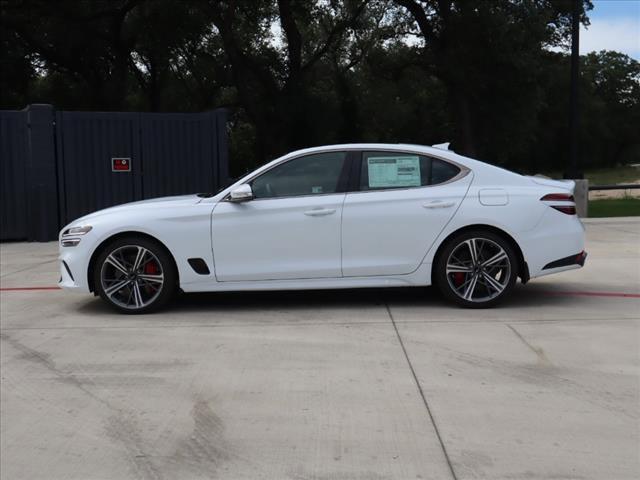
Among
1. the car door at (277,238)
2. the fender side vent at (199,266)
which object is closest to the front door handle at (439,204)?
the car door at (277,238)

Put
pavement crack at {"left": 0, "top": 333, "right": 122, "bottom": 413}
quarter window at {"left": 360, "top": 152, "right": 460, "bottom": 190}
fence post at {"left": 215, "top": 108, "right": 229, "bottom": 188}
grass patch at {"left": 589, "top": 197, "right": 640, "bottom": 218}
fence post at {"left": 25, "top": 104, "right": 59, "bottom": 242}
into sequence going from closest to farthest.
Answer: pavement crack at {"left": 0, "top": 333, "right": 122, "bottom": 413} → quarter window at {"left": 360, "top": 152, "right": 460, "bottom": 190} → fence post at {"left": 25, "top": 104, "right": 59, "bottom": 242} → fence post at {"left": 215, "top": 108, "right": 229, "bottom": 188} → grass patch at {"left": 589, "top": 197, "right": 640, "bottom": 218}

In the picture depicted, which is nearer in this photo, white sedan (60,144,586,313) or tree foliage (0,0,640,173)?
white sedan (60,144,586,313)

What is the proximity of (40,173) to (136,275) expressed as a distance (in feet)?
23.5

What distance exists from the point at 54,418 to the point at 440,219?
380 centimetres

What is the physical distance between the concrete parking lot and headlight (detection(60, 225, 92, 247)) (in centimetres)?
74

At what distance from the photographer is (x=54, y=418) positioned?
13.2 ft

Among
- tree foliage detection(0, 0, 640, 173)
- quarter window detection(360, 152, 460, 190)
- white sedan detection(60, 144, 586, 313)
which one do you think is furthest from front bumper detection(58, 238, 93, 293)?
tree foliage detection(0, 0, 640, 173)

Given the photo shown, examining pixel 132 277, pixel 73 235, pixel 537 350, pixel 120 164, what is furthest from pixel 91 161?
pixel 537 350

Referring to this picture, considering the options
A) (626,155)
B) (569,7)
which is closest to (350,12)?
(569,7)

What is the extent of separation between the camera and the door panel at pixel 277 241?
20.8 ft

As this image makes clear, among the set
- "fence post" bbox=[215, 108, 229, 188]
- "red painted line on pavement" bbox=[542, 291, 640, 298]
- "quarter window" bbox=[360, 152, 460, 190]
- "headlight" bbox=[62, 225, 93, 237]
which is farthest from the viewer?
"fence post" bbox=[215, 108, 229, 188]

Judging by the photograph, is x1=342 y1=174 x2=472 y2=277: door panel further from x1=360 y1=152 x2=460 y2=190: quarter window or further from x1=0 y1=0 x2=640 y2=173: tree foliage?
x1=0 y1=0 x2=640 y2=173: tree foliage

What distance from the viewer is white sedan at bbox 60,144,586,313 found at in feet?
20.8

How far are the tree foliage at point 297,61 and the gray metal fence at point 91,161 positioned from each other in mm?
9841
